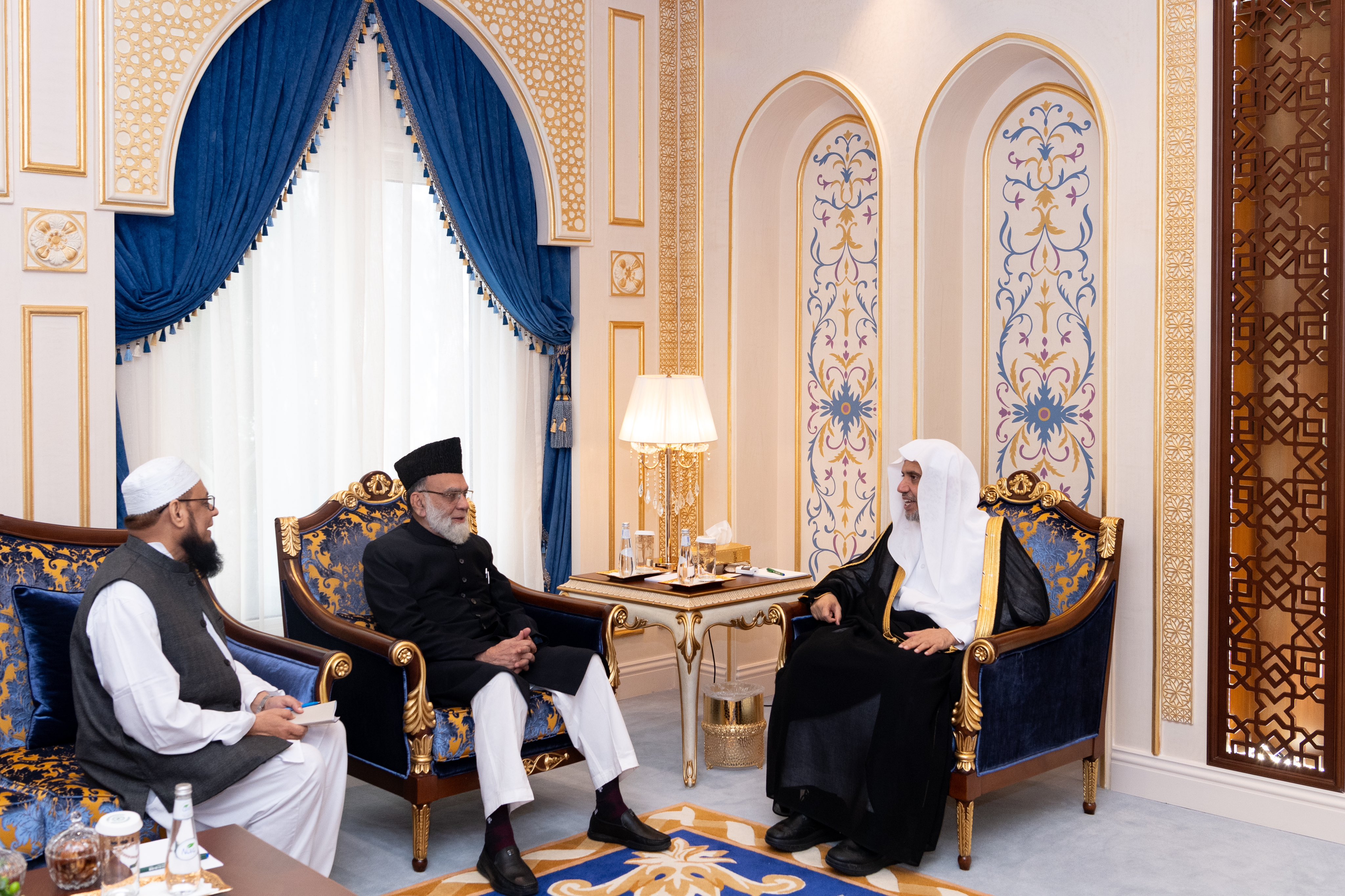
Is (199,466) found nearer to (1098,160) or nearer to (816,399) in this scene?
(816,399)

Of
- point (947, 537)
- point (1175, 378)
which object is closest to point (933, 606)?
point (947, 537)

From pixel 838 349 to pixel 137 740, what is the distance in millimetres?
3398

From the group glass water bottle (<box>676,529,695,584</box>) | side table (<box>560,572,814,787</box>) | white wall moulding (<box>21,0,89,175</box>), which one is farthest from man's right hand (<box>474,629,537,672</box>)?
white wall moulding (<box>21,0,89,175</box>)

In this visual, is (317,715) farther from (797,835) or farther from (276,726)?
(797,835)

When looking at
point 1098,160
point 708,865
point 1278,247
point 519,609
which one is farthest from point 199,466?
point 1278,247

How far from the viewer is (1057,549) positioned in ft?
13.7

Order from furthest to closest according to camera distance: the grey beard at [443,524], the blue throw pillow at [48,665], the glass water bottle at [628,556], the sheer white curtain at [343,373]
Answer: the glass water bottle at [628,556] → the sheer white curtain at [343,373] → the grey beard at [443,524] → the blue throw pillow at [48,665]

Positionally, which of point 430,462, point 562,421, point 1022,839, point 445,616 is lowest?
point 1022,839

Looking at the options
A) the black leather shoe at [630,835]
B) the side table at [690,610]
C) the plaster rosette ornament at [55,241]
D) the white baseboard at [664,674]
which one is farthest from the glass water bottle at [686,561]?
the plaster rosette ornament at [55,241]

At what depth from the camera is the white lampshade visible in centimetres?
471

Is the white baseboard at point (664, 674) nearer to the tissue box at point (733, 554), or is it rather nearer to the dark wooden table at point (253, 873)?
the tissue box at point (733, 554)

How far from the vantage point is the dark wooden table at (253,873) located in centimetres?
227

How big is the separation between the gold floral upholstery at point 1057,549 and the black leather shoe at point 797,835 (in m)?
1.12

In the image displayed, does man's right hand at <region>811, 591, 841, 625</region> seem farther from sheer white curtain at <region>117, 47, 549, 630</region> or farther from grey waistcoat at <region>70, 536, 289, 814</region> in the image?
grey waistcoat at <region>70, 536, 289, 814</region>
